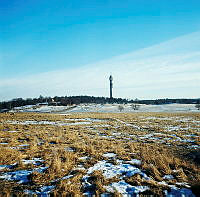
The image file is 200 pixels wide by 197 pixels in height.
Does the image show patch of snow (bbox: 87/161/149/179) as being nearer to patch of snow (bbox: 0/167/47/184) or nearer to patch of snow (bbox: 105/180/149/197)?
patch of snow (bbox: 105/180/149/197)

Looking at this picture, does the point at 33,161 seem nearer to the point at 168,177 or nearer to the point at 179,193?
the point at 168,177

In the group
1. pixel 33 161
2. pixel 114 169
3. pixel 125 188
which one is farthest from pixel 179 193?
pixel 33 161

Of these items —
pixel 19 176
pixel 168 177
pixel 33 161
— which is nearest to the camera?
pixel 19 176

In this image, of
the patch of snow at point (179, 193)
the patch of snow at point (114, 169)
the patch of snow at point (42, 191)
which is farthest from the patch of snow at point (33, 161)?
the patch of snow at point (179, 193)

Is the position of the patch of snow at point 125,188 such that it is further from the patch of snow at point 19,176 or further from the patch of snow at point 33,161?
the patch of snow at point 33,161

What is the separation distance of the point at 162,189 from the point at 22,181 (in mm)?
4888

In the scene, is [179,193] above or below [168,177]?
above

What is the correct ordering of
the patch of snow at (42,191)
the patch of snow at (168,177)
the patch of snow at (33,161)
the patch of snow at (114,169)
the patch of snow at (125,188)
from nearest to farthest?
1. the patch of snow at (42,191)
2. the patch of snow at (125,188)
3. the patch of snow at (168,177)
4. the patch of snow at (114,169)
5. the patch of snow at (33,161)

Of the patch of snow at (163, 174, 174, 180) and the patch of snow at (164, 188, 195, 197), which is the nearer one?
the patch of snow at (164, 188, 195, 197)

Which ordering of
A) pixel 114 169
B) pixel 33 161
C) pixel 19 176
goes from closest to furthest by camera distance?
1. pixel 19 176
2. pixel 114 169
3. pixel 33 161

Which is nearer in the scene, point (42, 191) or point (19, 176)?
point (42, 191)

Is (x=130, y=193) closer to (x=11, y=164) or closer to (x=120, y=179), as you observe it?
(x=120, y=179)

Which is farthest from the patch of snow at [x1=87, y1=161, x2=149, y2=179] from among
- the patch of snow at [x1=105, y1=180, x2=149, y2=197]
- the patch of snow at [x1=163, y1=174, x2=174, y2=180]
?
the patch of snow at [x1=163, y1=174, x2=174, y2=180]

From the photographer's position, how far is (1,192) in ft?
13.9
